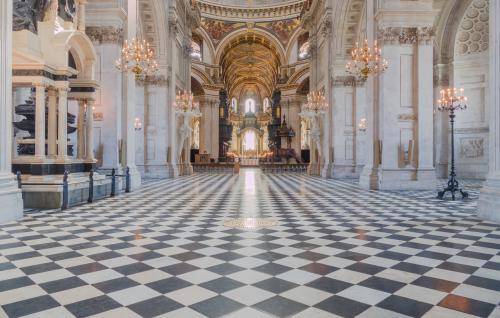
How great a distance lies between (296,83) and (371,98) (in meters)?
31.8

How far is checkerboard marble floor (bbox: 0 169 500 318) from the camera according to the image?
334 cm

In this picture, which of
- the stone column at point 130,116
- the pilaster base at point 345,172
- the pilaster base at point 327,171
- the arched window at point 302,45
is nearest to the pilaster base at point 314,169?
the pilaster base at point 327,171

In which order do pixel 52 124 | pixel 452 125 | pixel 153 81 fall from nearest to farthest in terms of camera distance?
pixel 52 124
pixel 452 125
pixel 153 81

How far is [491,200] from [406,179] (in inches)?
263

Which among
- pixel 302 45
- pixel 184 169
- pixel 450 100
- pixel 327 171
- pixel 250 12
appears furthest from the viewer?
pixel 302 45

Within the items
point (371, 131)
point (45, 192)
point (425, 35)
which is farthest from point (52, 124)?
point (425, 35)

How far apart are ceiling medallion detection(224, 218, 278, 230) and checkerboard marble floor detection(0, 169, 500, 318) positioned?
0.53ft

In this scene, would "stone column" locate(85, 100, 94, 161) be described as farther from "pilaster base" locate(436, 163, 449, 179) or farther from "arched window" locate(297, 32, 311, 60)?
"arched window" locate(297, 32, 311, 60)

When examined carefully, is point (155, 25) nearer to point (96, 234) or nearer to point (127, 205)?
point (127, 205)

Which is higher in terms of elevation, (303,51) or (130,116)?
(303,51)

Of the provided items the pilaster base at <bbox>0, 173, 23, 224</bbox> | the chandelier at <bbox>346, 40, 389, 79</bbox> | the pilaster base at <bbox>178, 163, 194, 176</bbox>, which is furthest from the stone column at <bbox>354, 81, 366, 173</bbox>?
the pilaster base at <bbox>0, 173, 23, 224</bbox>

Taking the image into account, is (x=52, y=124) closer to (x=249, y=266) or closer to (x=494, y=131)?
(x=249, y=266)

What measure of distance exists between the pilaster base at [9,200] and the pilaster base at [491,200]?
33.2 ft

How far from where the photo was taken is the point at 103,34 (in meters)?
14.1
